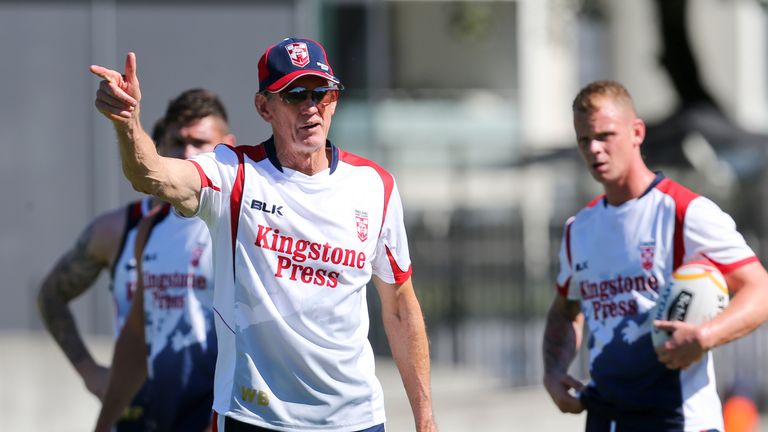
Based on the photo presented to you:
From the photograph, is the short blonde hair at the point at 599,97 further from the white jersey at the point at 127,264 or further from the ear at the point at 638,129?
the white jersey at the point at 127,264

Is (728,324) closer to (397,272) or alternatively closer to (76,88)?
(397,272)

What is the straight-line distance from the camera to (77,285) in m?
7.02

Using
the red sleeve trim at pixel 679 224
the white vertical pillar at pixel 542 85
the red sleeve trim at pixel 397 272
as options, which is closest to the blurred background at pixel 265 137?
the red sleeve trim at pixel 679 224

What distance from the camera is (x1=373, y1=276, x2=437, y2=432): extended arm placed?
205 inches

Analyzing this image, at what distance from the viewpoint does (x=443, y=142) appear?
33.4 metres

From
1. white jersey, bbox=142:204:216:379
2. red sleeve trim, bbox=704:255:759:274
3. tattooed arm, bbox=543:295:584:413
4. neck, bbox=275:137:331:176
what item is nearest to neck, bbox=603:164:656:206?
red sleeve trim, bbox=704:255:759:274

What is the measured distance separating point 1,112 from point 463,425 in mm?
9211

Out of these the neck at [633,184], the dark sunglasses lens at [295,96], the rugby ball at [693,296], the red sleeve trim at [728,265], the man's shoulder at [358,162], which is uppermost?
the dark sunglasses lens at [295,96]

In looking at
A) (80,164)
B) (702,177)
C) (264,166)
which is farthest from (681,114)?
(264,166)

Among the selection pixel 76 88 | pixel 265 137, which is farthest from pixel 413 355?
pixel 76 88

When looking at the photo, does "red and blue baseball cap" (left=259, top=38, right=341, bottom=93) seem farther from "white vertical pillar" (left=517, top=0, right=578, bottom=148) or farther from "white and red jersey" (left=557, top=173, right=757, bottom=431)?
"white vertical pillar" (left=517, top=0, right=578, bottom=148)

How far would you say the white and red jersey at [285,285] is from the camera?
4.86 meters

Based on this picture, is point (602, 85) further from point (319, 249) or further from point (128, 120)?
point (128, 120)

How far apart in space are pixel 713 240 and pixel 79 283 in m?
3.09
